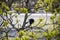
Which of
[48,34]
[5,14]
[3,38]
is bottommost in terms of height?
[3,38]

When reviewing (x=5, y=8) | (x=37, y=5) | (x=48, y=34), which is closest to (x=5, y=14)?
(x=5, y=8)

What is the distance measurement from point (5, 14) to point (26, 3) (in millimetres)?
345

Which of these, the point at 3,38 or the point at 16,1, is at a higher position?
the point at 16,1

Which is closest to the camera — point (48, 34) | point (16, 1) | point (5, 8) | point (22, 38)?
point (22, 38)

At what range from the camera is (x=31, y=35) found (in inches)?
61.7

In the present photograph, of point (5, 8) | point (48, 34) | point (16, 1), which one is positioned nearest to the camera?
→ point (48, 34)

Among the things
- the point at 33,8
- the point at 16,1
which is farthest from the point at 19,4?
the point at 33,8

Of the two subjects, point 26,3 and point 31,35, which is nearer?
point 31,35

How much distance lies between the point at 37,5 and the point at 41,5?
71mm

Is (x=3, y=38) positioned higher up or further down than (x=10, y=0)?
further down

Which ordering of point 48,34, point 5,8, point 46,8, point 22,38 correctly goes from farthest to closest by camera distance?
point 46,8
point 5,8
point 48,34
point 22,38

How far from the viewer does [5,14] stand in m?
1.86

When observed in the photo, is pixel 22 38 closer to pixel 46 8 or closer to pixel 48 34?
pixel 48 34

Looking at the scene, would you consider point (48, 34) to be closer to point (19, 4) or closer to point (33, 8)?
point (33, 8)
